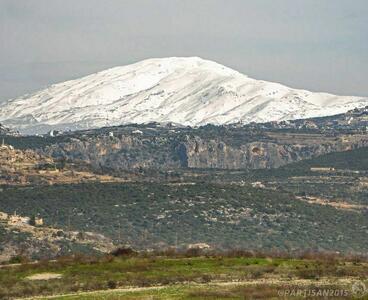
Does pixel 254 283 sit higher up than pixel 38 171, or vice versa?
pixel 38 171

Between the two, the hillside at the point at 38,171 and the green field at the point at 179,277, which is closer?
the green field at the point at 179,277

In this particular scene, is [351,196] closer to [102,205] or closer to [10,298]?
[102,205]

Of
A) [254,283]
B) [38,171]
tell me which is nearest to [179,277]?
[254,283]

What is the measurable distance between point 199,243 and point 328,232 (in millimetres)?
24677

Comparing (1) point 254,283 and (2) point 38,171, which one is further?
(2) point 38,171

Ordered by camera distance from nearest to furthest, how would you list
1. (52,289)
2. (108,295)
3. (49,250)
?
(108,295) → (52,289) → (49,250)

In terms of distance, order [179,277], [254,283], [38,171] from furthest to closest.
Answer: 1. [38,171]
2. [179,277]
3. [254,283]

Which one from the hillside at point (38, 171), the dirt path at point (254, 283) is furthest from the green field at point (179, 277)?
the hillside at point (38, 171)

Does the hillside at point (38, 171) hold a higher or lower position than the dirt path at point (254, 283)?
higher

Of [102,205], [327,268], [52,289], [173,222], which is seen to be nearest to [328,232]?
[173,222]

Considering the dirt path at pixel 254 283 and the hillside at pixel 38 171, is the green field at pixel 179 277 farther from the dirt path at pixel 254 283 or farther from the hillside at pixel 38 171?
the hillside at pixel 38 171

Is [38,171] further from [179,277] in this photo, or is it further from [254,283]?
[254,283]

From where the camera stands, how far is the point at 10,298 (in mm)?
46531

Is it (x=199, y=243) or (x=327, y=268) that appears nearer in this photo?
(x=327, y=268)
